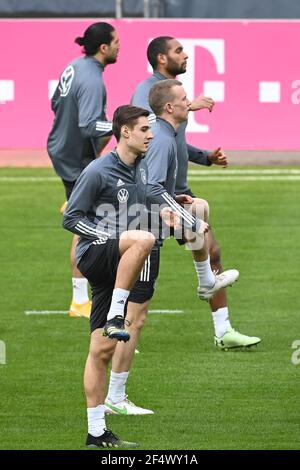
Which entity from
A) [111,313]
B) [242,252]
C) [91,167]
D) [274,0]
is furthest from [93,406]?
[274,0]

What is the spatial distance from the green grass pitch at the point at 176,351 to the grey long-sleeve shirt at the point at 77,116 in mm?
1364

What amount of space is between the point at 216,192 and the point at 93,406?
40.9ft

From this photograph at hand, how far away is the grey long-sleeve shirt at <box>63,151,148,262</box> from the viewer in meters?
8.68

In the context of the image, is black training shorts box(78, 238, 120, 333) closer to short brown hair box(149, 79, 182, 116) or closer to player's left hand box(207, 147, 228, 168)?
short brown hair box(149, 79, 182, 116)

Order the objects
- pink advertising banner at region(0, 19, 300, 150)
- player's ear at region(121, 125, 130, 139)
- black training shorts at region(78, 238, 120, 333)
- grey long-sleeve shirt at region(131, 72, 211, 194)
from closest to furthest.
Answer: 1. black training shorts at region(78, 238, 120, 333)
2. player's ear at region(121, 125, 130, 139)
3. grey long-sleeve shirt at region(131, 72, 211, 194)
4. pink advertising banner at region(0, 19, 300, 150)

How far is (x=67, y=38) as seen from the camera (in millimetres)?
23984

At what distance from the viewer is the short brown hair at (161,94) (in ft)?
33.9

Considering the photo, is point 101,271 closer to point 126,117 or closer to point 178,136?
point 126,117

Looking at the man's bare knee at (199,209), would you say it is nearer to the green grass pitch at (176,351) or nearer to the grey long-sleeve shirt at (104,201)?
the green grass pitch at (176,351)

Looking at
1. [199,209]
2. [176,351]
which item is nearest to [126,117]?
[199,209]

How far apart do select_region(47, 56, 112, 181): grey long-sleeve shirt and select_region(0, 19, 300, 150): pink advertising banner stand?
9.95m

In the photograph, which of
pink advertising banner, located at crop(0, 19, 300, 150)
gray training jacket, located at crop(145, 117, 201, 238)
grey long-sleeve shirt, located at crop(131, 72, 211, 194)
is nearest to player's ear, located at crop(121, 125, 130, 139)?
gray training jacket, located at crop(145, 117, 201, 238)

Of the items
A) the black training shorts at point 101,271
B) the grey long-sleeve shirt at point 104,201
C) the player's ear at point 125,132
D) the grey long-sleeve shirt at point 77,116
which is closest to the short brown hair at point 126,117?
the player's ear at point 125,132

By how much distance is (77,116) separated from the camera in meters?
13.3
